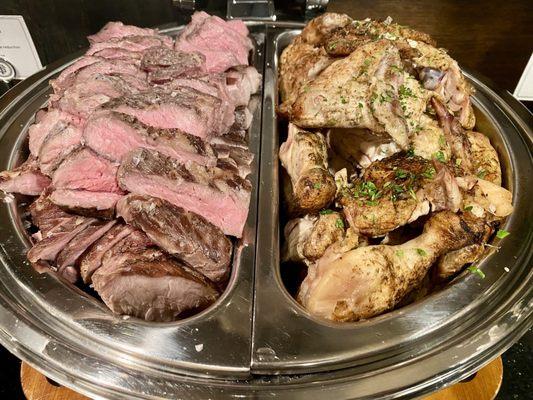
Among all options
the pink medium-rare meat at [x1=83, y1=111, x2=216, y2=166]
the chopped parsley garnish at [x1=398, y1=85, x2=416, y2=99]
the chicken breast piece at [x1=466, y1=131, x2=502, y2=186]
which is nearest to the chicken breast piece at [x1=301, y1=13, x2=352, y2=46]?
the chopped parsley garnish at [x1=398, y1=85, x2=416, y2=99]

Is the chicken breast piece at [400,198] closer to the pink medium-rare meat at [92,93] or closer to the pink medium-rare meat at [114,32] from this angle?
the pink medium-rare meat at [92,93]

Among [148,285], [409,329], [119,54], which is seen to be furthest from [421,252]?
[119,54]

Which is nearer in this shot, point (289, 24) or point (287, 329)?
point (287, 329)

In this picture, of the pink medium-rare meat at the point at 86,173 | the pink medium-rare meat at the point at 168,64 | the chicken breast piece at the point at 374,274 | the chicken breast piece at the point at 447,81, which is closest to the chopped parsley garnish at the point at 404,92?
the chicken breast piece at the point at 447,81

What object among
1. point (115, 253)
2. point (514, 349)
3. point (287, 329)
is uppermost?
point (115, 253)

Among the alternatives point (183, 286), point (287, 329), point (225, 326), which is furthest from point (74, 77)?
point (287, 329)

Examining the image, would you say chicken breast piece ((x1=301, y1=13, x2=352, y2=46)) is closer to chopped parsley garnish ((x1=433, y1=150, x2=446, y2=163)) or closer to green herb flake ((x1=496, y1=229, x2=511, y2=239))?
chopped parsley garnish ((x1=433, y1=150, x2=446, y2=163))

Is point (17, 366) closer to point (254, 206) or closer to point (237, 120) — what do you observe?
point (254, 206)
